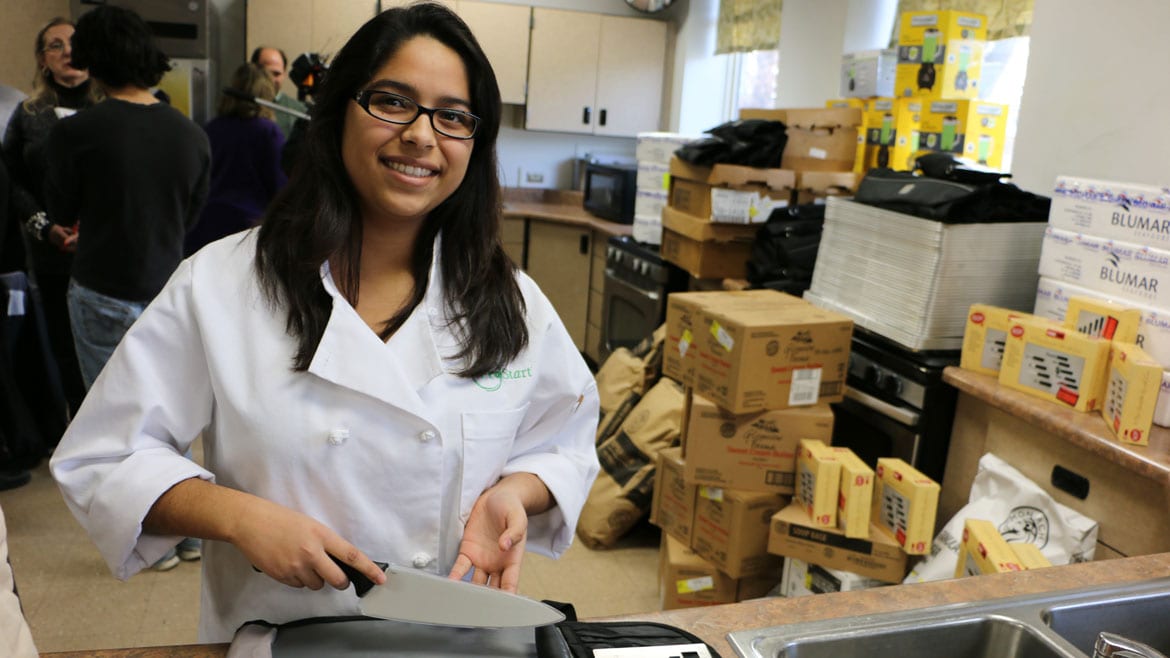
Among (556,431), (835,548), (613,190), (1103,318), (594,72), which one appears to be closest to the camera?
(556,431)

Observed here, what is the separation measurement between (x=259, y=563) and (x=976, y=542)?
1.38m

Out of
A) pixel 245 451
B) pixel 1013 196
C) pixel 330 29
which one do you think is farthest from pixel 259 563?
pixel 330 29

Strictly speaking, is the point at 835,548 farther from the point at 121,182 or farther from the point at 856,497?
the point at 121,182

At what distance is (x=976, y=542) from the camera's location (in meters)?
1.75

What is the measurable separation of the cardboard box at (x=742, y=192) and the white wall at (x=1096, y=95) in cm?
81

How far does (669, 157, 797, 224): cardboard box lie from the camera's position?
130 inches

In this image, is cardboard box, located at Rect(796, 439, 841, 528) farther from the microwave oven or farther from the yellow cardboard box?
the microwave oven

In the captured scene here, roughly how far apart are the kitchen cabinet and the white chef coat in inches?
161

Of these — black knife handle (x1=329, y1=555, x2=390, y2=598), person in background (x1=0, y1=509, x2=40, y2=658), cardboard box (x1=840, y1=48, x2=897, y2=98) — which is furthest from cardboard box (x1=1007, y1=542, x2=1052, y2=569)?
cardboard box (x1=840, y1=48, x2=897, y2=98)

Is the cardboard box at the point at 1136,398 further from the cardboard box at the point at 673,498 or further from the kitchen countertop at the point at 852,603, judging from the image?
the cardboard box at the point at 673,498

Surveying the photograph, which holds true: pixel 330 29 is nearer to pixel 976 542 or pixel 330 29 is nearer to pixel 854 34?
pixel 854 34

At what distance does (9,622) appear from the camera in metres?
0.68

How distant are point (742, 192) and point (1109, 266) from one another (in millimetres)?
1423

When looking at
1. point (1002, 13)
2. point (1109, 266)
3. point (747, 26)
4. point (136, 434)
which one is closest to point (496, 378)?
point (136, 434)
